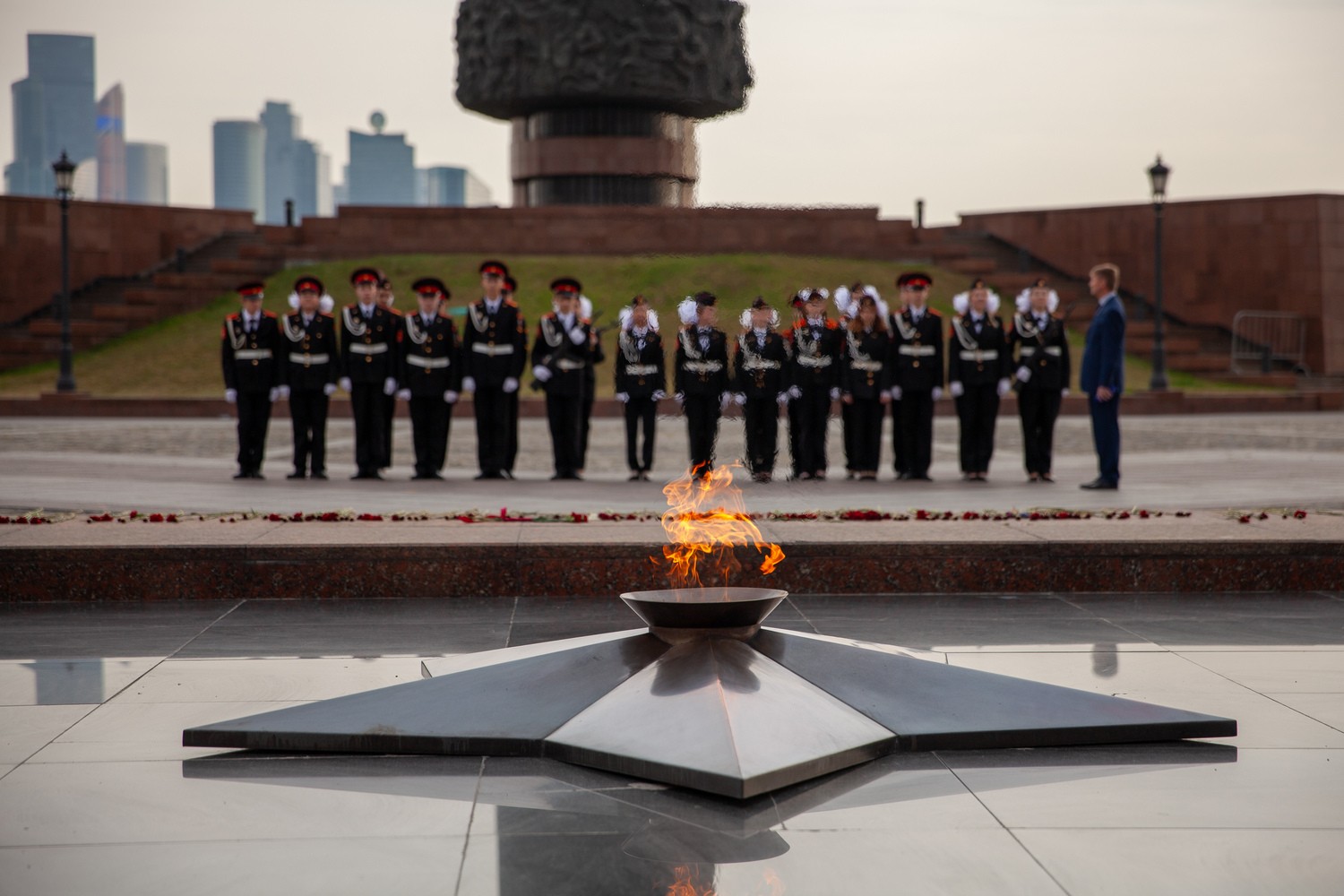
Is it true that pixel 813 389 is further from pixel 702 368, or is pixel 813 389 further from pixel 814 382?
pixel 702 368

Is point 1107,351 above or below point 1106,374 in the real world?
above

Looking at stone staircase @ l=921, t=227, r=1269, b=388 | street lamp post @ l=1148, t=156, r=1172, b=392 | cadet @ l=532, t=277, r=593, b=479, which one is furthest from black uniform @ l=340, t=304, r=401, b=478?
stone staircase @ l=921, t=227, r=1269, b=388

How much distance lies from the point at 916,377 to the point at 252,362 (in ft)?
16.6

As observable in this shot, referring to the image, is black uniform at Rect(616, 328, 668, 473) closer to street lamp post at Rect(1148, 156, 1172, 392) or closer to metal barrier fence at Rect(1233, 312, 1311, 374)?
street lamp post at Rect(1148, 156, 1172, 392)

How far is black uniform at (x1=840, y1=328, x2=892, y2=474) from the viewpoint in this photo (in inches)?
416

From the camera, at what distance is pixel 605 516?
21.7 ft

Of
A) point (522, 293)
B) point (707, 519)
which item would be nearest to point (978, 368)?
point (707, 519)

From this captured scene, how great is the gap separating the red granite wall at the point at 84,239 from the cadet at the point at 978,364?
22453mm

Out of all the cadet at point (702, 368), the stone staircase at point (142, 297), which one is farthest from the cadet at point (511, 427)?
the stone staircase at point (142, 297)

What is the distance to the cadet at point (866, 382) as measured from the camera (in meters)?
10.6

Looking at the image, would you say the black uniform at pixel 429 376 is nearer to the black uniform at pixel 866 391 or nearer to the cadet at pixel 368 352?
the cadet at pixel 368 352

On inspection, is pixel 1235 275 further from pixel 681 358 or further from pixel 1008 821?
pixel 1008 821

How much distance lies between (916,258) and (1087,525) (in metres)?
23.0

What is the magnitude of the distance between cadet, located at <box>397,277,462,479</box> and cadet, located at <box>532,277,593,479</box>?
0.69 meters
